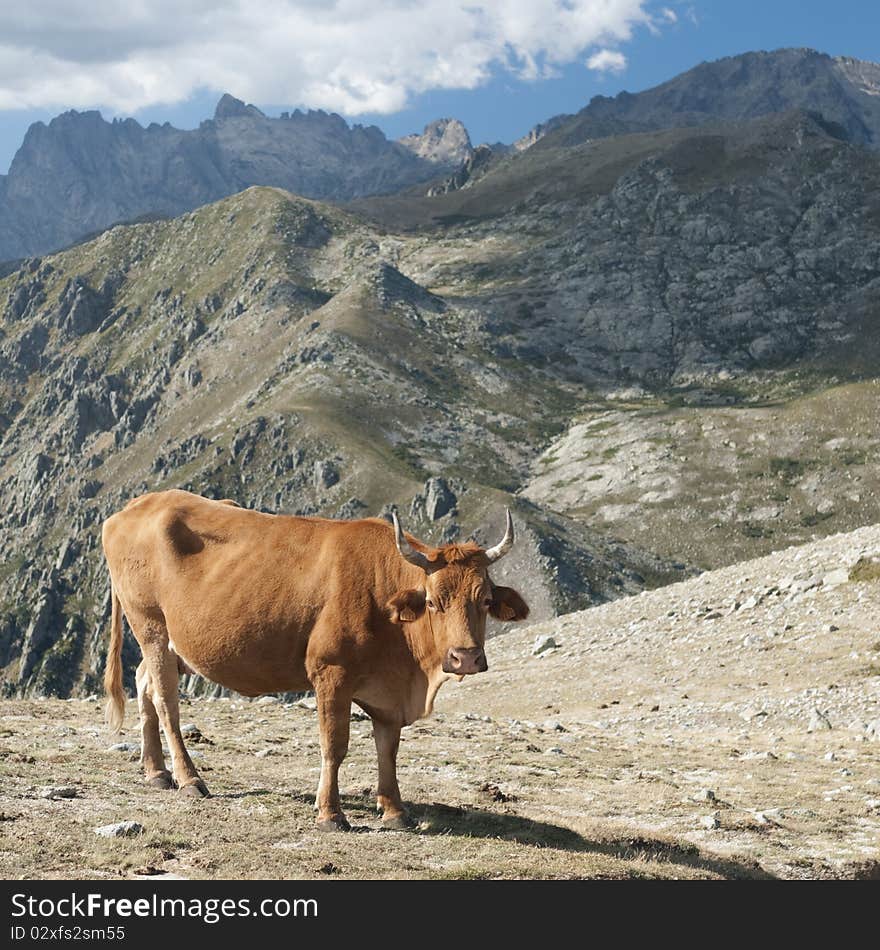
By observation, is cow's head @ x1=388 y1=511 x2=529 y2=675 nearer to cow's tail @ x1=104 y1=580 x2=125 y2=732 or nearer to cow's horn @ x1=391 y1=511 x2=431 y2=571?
cow's horn @ x1=391 y1=511 x2=431 y2=571

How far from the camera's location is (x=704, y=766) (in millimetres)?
25734

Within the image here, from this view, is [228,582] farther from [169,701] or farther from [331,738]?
[331,738]

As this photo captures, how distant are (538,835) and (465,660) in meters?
3.90

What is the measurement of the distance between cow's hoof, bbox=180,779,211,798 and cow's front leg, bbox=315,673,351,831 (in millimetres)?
2309

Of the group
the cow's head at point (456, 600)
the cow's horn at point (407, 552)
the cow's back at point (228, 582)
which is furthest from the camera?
the cow's back at point (228, 582)

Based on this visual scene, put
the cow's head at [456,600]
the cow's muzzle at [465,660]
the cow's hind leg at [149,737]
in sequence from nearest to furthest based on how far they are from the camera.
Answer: the cow's muzzle at [465,660] < the cow's head at [456,600] < the cow's hind leg at [149,737]

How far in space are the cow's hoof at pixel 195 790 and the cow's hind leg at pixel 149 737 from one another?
74cm

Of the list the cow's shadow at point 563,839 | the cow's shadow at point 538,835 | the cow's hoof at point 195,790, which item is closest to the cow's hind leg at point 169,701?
the cow's hoof at point 195,790

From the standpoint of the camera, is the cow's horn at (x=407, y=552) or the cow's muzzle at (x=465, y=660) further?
the cow's horn at (x=407, y=552)

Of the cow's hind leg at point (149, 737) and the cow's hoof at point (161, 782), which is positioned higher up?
the cow's hind leg at point (149, 737)

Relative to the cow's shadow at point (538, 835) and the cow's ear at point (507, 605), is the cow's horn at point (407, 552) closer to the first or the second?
the cow's ear at point (507, 605)

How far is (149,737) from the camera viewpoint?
1720 centimetres

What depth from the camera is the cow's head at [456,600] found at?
13719 millimetres
